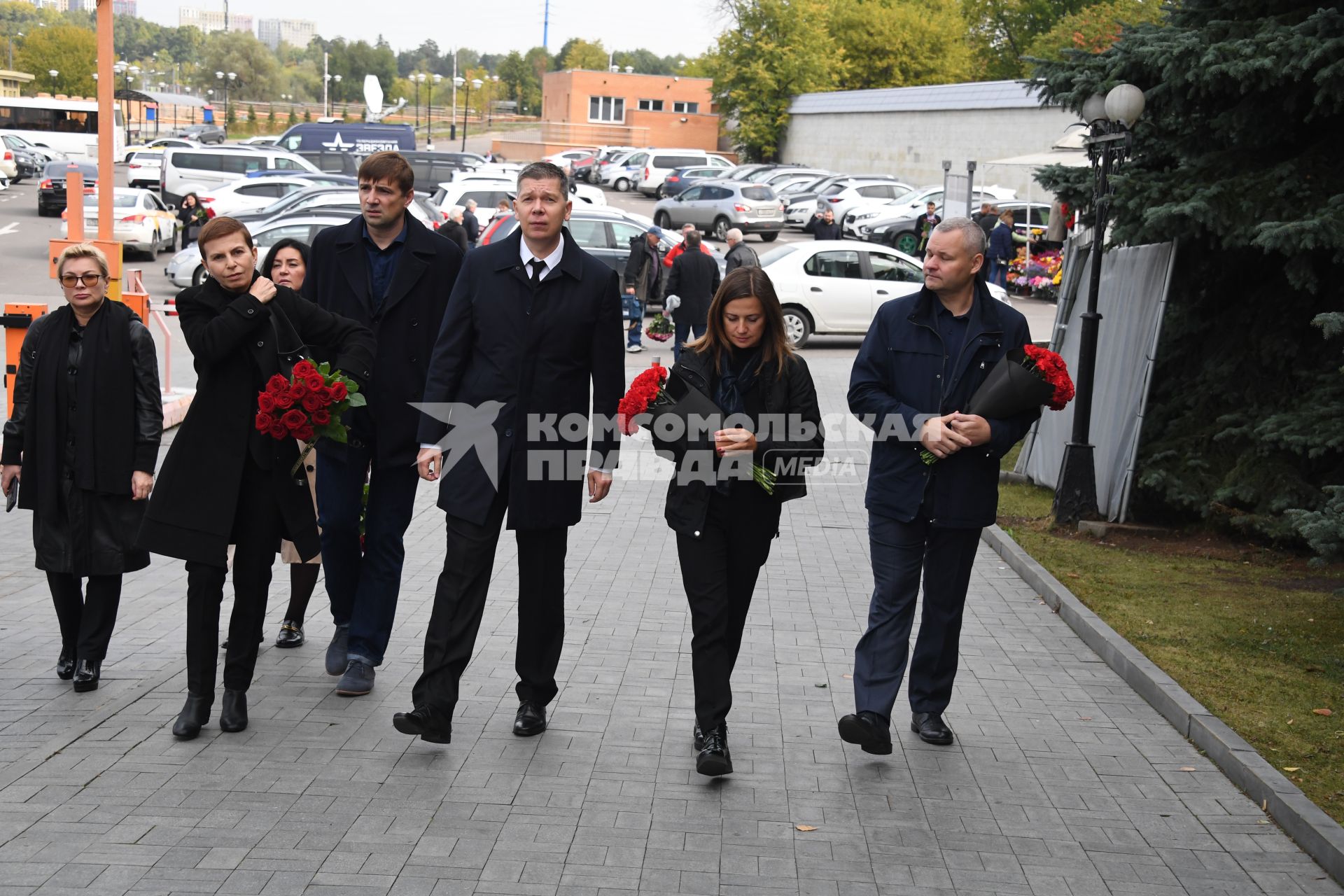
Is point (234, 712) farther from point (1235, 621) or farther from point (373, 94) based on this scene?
point (373, 94)

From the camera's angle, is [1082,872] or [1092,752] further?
[1092,752]

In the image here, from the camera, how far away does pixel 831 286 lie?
22.1m

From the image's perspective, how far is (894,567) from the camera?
5418 mm

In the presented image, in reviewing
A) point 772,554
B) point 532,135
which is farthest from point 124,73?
point 772,554

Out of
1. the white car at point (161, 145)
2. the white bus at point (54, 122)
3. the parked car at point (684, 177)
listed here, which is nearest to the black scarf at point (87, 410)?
the white car at point (161, 145)

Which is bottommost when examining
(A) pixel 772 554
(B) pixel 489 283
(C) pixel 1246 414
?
(A) pixel 772 554

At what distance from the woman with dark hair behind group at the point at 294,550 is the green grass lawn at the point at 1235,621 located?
4241 mm

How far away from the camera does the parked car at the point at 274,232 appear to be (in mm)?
23219

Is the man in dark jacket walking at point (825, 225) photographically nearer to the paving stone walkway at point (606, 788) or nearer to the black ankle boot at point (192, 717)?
the paving stone walkway at point (606, 788)

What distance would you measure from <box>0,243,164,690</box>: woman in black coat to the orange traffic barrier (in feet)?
0.77

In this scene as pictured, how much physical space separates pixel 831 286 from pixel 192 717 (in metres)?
17.7

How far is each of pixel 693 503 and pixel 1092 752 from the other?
206 cm

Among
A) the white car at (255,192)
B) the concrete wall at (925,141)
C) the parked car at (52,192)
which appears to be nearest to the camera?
the white car at (255,192)

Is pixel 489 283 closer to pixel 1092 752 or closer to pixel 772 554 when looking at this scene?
pixel 1092 752
